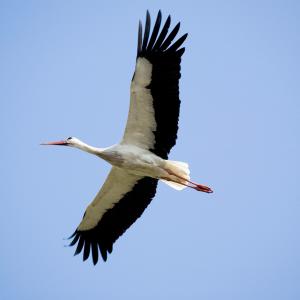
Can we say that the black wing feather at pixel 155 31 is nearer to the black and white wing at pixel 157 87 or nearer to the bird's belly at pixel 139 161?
the black and white wing at pixel 157 87

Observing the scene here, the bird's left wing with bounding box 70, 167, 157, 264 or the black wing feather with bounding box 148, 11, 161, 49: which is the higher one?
the black wing feather with bounding box 148, 11, 161, 49

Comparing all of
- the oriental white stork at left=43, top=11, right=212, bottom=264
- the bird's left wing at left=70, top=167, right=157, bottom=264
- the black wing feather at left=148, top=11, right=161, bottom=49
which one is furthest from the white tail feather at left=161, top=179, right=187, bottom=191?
the black wing feather at left=148, top=11, right=161, bottom=49

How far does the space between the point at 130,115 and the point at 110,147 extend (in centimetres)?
58

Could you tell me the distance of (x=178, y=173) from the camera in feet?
32.8

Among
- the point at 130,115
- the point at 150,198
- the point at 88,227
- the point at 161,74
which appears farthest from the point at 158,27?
the point at 88,227

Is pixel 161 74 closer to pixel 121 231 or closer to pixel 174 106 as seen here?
pixel 174 106

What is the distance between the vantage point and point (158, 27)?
9.03 meters

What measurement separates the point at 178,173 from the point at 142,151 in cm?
66

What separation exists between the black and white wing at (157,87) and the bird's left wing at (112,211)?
0.93m

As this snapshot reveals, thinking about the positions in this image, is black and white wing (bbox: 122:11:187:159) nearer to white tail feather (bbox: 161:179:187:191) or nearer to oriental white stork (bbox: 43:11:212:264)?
oriental white stork (bbox: 43:11:212:264)

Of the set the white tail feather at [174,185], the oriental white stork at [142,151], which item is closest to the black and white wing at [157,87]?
the oriental white stork at [142,151]

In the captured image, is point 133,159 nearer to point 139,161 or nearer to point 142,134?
point 139,161

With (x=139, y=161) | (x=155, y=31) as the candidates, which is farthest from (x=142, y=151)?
(x=155, y=31)

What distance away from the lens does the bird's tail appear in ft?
32.4
